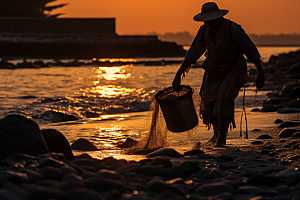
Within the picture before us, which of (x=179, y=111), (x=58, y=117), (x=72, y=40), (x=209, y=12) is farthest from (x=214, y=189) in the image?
(x=72, y=40)

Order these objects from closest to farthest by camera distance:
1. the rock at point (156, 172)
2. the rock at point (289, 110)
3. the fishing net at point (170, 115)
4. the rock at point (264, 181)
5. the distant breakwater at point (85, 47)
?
the rock at point (264, 181) < the rock at point (156, 172) < the fishing net at point (170, 115) < the rock at point (289, 110) < the distant breakwater at point (85, 47)

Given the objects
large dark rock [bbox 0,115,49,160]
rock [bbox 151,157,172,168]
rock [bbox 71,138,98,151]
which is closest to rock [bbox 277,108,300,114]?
rock [bbox 71,138,98,151]

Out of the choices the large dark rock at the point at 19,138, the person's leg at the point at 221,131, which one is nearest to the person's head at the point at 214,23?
the person's leg at the point at 221,131

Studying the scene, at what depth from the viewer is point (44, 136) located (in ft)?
12.8

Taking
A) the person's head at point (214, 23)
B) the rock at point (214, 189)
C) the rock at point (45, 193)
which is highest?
the person's head at point (214, 23)

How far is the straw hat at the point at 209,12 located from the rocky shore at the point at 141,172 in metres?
1.43

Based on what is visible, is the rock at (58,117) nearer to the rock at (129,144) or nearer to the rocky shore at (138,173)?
the rock at (129,144)

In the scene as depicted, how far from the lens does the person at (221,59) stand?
454 centimetres

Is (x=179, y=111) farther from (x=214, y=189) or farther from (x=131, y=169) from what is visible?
(x=214, y=189)

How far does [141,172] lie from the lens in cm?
315

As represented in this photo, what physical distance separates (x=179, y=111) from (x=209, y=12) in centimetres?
113

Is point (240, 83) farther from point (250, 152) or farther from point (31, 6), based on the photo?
point (31, 6)

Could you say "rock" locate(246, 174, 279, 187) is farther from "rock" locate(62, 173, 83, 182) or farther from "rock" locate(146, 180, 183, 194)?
"rock" locate(62, 173, 83, 182)

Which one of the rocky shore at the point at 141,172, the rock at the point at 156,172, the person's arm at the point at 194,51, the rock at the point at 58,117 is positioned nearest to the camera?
the rocky shore at the point at 141,172
